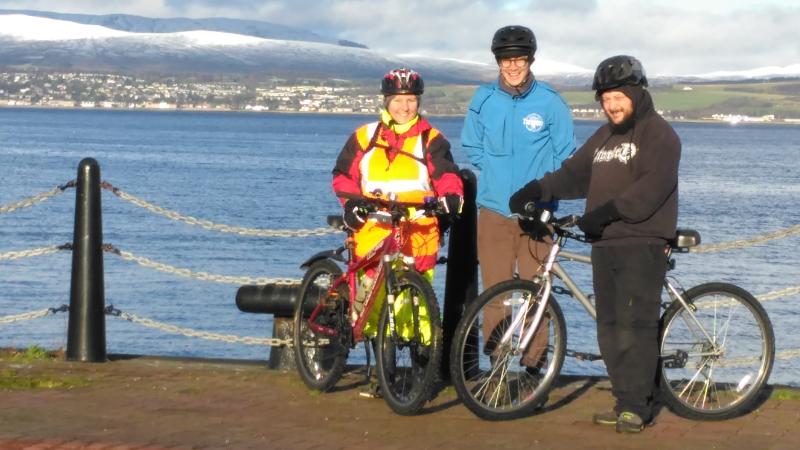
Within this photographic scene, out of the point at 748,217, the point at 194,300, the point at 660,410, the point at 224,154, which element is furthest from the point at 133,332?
the point at 224,154

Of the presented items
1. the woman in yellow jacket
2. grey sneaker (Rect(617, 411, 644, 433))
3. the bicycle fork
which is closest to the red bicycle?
the woman in yellow jacket

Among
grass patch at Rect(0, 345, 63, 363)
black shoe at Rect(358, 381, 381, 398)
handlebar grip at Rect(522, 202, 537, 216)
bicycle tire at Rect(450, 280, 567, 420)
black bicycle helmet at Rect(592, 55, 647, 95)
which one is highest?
black bicycle helmet at Rect(592, 55, 647, 95)

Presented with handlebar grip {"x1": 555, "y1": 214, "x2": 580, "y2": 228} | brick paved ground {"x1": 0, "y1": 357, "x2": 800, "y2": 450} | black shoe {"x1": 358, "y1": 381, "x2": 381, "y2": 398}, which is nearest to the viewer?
brick paved ground {"x1": 0, "y1": 357, "x2": 800, "y2": 450}

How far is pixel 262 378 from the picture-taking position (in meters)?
8.79

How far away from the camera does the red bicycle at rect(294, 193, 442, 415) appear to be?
7660 mm

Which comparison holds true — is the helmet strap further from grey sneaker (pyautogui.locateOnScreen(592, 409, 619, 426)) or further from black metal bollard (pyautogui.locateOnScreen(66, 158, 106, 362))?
black metal bollard (pyautogui.locateOnScreen(66, 158, 106, 362))

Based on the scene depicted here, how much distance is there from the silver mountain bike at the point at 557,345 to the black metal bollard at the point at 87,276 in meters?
2.91

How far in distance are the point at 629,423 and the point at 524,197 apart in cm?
127

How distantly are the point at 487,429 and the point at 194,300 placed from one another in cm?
2071

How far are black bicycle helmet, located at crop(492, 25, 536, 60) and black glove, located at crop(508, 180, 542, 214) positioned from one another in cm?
84

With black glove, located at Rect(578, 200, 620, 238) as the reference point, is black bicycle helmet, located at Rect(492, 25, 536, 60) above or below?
above

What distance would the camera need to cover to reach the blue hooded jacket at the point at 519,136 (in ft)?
26.8

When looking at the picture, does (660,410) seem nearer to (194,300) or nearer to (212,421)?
(212,421)

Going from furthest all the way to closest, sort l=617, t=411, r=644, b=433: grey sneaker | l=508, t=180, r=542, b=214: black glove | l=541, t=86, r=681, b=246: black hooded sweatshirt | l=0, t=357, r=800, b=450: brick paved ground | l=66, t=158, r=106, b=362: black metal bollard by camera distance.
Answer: l=66, t=158, r=106, b=362: black metal bollard < l=508, t=180, r=542, b=214: black glove < l=617, t=411, r=644, b=433: grey sneaker < l=541, t=86, r=681, b=246: black hooded sweatshirt < l=0, t=357, r=800, b=450: brick paved ground
